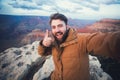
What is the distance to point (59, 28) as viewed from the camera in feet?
6.07

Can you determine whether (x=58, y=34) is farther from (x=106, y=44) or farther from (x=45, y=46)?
(x=106, y=44)

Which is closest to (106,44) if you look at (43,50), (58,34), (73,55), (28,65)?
(73,55)

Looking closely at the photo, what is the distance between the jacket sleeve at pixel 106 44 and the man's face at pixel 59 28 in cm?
26

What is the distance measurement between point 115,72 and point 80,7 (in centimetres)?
70

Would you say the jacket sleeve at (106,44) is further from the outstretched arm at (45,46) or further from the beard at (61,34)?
the outstretched arm at (45,46)

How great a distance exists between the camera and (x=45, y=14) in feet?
6.60

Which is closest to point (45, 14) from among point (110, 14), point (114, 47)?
point (110, 14)

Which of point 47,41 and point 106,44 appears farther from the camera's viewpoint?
point 47,41

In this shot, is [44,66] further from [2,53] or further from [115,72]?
[115,72]

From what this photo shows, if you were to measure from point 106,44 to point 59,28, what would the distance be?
1.67 ft

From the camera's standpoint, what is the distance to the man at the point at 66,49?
177 cm

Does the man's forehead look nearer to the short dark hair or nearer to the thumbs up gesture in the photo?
the short dark hair

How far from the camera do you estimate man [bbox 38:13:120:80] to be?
177 cm

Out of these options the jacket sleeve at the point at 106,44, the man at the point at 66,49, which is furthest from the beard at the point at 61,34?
the jacket sleeve at the point at 106,44
